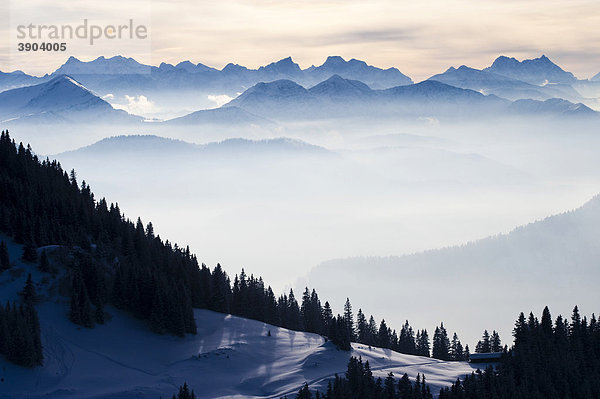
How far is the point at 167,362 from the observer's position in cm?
12406

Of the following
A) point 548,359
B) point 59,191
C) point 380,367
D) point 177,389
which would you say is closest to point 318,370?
point 380,367

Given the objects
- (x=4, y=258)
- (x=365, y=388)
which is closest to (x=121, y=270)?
(x=4, y=258)

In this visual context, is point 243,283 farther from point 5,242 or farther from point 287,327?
point 5,242

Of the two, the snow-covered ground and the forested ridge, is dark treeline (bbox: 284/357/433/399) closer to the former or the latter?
the snow-covered ground

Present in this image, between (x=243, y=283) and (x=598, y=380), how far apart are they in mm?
80777

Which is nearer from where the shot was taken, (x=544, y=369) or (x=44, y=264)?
(x=544, y=369)

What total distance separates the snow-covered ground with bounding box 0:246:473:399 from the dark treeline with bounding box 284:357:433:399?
5.13 meters

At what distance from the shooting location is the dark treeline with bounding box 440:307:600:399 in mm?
105562

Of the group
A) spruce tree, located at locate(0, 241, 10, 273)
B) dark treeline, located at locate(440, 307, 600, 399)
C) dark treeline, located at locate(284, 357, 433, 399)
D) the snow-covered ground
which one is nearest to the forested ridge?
spruce tree, located at locate(0, 241, 10, 273)

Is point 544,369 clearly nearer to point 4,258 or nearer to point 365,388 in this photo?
point 365,388

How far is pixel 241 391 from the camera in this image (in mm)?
112812

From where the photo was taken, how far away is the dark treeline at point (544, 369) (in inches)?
4156

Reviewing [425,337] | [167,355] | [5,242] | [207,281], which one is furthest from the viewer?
[425,337]

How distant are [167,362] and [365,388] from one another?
127 ft
